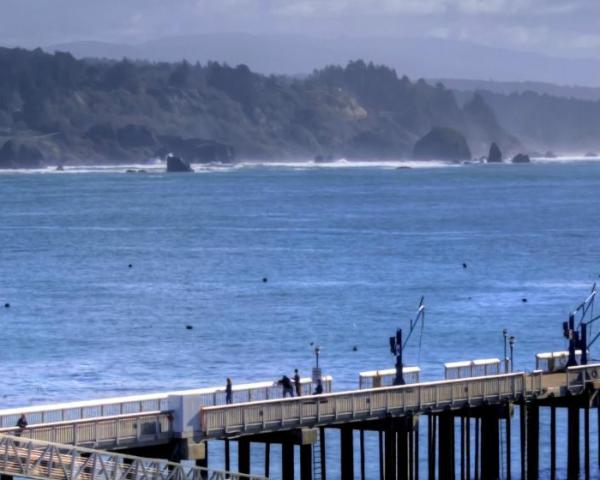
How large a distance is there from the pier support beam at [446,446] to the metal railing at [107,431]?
32.4 ft

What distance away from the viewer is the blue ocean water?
83.2 meters

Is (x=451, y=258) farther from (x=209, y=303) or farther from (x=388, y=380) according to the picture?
(x=388, y=380)

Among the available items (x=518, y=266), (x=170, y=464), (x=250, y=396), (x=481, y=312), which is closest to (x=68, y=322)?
(x=481, y=312)

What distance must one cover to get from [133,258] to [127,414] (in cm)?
10132

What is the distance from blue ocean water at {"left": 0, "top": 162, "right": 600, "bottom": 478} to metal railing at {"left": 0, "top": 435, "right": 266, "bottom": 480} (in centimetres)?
2432

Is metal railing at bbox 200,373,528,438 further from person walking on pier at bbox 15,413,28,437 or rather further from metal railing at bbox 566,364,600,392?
person walking on pier at bbox 15,413,28,437

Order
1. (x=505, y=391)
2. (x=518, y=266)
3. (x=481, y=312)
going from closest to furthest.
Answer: (x=505, y=391) → (x=481, y=312) → (x=518, y=266)

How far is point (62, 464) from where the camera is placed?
142ft

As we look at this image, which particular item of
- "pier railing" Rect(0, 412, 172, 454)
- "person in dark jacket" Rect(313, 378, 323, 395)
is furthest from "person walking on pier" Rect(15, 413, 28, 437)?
"person in dark jacket" Rect(313, 378, 323, 395)

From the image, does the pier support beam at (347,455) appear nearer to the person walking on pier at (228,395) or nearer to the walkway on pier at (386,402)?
the walkway on pier at (386,402)

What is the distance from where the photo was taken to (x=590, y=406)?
5706 centimetres

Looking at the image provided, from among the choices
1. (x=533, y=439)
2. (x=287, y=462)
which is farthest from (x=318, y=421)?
(x=533, y=439)

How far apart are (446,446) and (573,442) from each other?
18.5ft

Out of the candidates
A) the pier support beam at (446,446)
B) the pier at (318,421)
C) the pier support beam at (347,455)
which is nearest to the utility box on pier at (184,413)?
the pier at (318,421)
